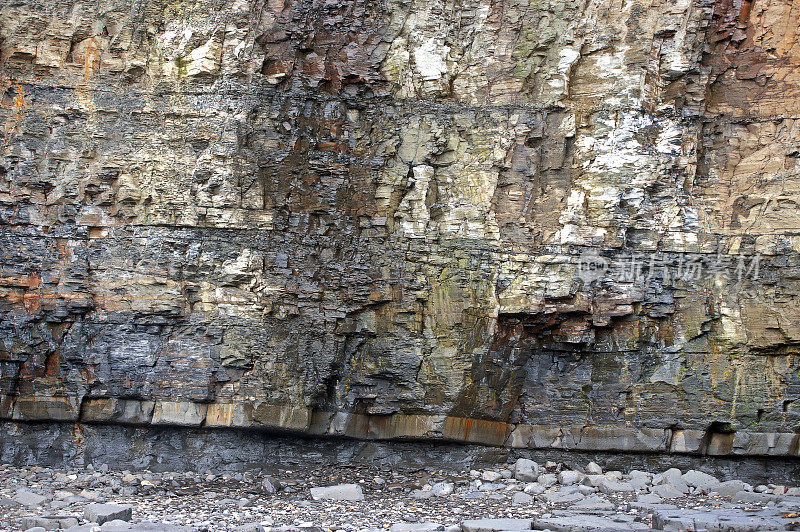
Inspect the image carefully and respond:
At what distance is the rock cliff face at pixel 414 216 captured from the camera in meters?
11.2

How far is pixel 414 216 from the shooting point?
1182 centimetres

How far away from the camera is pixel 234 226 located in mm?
11320

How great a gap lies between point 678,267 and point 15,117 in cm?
1003

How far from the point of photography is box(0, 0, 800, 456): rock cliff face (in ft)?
36.8

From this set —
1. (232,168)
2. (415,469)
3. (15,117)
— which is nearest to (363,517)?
(415,469)

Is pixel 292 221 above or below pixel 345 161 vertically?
below

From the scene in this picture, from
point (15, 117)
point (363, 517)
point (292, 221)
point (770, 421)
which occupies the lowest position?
point (363, 517)

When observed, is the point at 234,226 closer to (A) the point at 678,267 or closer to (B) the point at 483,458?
(B) the point at 483,458

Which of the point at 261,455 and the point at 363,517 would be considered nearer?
the point at 363,517

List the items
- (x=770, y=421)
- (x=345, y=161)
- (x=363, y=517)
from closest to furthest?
(x=363, y=517)
(x=770, y=421)
(x=345, y=161)
